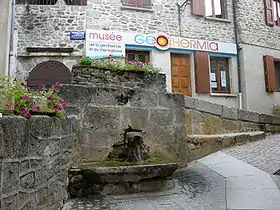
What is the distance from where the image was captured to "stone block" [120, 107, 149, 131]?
172 inches

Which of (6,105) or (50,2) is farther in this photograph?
(50,2)

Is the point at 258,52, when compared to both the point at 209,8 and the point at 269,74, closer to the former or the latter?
the point at 269,74

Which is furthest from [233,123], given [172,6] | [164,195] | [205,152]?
[172,6]

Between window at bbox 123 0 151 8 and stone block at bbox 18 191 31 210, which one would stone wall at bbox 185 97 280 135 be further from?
window at bbox 123 0 151 8

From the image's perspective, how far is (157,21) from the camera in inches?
380

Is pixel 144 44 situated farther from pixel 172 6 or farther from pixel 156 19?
pixel 172 6

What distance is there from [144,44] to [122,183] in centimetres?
653

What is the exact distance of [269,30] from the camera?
37.9 ft

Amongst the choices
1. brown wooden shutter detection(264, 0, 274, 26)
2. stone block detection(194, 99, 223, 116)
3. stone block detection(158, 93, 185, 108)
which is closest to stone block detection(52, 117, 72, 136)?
stone block detection(158, 93, 185, 108)

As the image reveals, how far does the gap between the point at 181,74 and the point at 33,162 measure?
8.35 metres

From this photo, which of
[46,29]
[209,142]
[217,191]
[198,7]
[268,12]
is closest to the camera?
[217,191]

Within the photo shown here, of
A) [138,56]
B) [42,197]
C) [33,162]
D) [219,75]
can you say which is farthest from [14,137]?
[219,75]

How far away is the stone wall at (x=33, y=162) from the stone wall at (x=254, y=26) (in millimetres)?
9799

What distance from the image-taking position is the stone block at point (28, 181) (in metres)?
1.88
